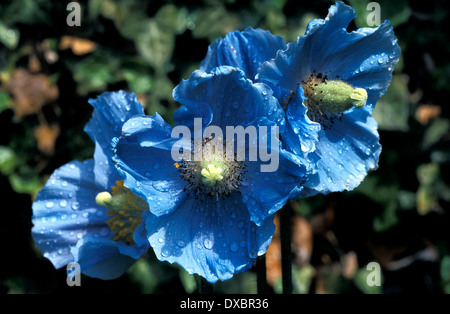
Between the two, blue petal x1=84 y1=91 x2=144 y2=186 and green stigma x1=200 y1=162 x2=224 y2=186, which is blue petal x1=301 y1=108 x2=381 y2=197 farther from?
blue petal x1=84 y1=91 x2=144 y2=186

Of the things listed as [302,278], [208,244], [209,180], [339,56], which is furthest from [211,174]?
[302,278]

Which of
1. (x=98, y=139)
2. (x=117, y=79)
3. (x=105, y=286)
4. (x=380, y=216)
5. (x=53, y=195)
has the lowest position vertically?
(x=105, y=286)

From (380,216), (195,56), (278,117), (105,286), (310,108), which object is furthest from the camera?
(380,216)

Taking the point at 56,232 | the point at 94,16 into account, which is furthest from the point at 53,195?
the point at 94,16

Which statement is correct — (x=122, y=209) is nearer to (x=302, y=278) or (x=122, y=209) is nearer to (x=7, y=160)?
(x=7, y=160)
